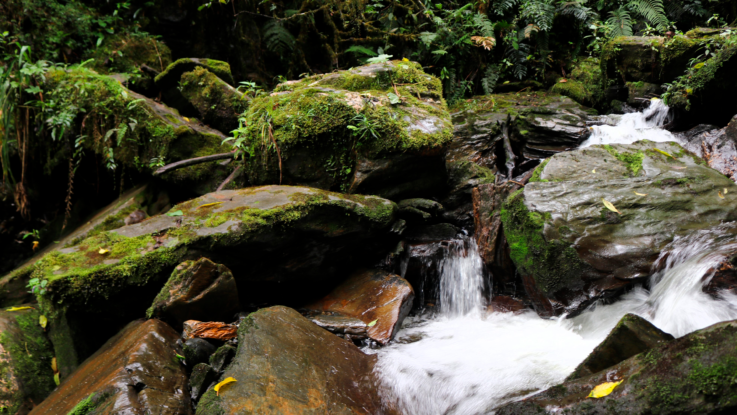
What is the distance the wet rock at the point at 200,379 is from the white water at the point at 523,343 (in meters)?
1.19

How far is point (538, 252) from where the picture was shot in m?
3.55

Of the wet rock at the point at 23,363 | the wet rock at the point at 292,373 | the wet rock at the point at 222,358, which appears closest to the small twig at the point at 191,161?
the wet rock at the point at 23,363

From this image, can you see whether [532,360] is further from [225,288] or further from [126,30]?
[126,30]

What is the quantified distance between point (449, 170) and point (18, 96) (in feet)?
19.2

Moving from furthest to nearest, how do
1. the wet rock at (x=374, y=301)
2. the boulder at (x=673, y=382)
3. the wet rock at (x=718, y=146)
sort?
the wet rock at (x=718, y=146)
the wet rock at (x=374, y=301)
the boulder at (x=673, y=382)

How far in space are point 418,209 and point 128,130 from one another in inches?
161

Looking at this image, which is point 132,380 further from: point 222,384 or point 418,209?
point 418,209

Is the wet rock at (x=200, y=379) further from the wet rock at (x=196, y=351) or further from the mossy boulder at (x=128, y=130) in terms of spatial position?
the mossy boulder at (x=128, y=130)

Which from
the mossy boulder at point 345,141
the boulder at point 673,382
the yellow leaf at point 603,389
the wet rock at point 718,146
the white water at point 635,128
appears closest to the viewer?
the boulder at point 673,382

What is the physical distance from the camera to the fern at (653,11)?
357 inches

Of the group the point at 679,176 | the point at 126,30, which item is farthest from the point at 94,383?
the point at 126,30

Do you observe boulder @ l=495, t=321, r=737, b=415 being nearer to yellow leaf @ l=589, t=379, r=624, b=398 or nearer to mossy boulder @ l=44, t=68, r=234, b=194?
yellow leaf @ l=589, t=379, r=624, b=398

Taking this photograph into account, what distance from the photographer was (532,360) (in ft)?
10.3

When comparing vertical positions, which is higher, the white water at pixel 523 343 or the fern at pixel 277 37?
the fern at pixel 277 37
